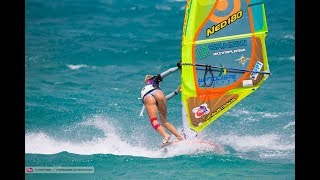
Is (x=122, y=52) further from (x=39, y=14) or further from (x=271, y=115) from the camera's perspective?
(x=271, y=115)

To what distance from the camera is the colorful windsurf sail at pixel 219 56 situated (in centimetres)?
576

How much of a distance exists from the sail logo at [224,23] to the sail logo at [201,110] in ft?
1.60

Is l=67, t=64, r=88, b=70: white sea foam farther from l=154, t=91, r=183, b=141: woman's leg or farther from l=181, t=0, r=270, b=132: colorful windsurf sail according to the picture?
l=181, t=0, r=270, b=132: colorful windsurf sail

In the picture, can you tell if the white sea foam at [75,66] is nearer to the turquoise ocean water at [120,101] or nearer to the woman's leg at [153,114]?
Answer: the turquoise ocean water at [120,101]

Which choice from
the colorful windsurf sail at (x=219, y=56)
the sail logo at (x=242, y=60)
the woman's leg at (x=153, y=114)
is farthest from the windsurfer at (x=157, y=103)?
the sail logo at (x=242, y=60)

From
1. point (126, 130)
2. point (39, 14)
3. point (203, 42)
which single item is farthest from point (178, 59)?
point (39, 14)

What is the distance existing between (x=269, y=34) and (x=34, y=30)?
1640 mm

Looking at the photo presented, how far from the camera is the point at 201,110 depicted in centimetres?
583

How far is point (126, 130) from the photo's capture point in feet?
19.5

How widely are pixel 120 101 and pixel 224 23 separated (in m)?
0.90

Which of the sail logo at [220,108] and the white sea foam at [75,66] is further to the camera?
the white sea foam at [75,66]

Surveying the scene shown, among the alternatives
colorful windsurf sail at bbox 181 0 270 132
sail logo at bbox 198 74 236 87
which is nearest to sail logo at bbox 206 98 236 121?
colorful windsurf sail at bbox 181 0 270 132

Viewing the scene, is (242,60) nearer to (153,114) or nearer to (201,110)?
(201,110)

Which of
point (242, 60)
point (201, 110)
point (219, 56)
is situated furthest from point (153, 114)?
point (242, 60)
